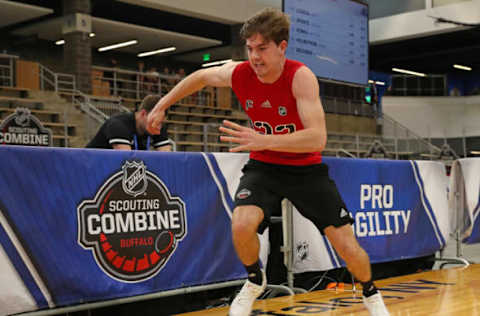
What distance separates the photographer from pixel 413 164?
6137mm

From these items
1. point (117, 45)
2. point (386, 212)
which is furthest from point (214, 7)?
point (386, 212)

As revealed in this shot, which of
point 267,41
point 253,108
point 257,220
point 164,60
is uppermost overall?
point 164,60

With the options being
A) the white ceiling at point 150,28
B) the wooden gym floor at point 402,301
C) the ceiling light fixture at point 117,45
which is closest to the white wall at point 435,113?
the white ceiling at point 150,28

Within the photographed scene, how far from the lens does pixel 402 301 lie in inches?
170

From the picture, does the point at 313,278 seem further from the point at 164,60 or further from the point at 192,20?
the point at 164,60

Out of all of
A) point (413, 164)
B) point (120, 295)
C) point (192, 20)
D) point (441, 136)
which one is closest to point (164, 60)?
point (192, 20)

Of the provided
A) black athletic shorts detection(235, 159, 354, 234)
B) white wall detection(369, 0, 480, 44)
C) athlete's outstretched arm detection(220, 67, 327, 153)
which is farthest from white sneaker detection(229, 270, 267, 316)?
white wall detection(369, 0, 480, 44)

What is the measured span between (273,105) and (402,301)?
6.28 ft

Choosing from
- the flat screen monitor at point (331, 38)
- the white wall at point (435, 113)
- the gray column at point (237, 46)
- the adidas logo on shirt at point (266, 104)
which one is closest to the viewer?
the adidas logo on shirt at point (266, 104)

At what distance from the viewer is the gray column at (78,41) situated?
59.4ft

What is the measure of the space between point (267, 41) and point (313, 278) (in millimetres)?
2671

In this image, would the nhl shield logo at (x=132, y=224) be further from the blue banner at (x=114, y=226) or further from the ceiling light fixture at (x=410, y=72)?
the ceiling light fixture at (x=410, y=72)

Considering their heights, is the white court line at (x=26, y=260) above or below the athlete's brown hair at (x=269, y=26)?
below

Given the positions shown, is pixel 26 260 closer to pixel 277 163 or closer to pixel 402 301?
pixel 277 163
